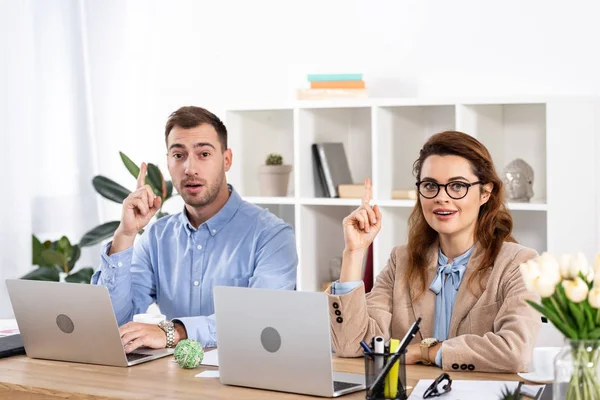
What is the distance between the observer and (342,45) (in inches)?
176

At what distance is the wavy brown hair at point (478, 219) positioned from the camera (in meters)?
2.62

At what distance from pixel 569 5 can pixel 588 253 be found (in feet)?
3.38

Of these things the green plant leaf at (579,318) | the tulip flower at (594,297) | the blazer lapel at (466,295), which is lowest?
the blazer lapel at (466,295)

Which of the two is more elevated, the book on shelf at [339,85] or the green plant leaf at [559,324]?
the book on shelf at [339,85]

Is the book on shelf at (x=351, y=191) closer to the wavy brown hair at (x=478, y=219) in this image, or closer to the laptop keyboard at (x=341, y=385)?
the wavy brown hair at (x=478, y=219)

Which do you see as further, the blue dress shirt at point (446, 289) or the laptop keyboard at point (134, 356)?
the blue dress shirt at point (446, 289)

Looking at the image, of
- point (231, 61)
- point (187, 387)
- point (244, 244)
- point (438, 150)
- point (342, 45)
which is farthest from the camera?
point (231, 61)

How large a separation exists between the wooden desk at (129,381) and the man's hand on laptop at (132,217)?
0.53 m

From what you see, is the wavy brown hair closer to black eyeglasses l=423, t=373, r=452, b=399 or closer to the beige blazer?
the beige blazer

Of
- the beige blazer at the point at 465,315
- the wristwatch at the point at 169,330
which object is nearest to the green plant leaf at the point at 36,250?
the wristwatch at the point at 169,330

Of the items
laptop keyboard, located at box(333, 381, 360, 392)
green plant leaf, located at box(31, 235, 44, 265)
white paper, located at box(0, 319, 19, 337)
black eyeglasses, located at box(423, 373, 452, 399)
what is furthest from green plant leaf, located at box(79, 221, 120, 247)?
black eyeglasses, located at box(423, 373, 452, 399)

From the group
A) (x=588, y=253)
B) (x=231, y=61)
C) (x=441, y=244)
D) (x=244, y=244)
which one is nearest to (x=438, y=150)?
(x=441, y=244)

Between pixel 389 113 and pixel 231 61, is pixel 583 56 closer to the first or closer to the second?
pixel 389 113

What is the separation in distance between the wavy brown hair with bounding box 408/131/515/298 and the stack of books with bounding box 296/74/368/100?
5.06ft
